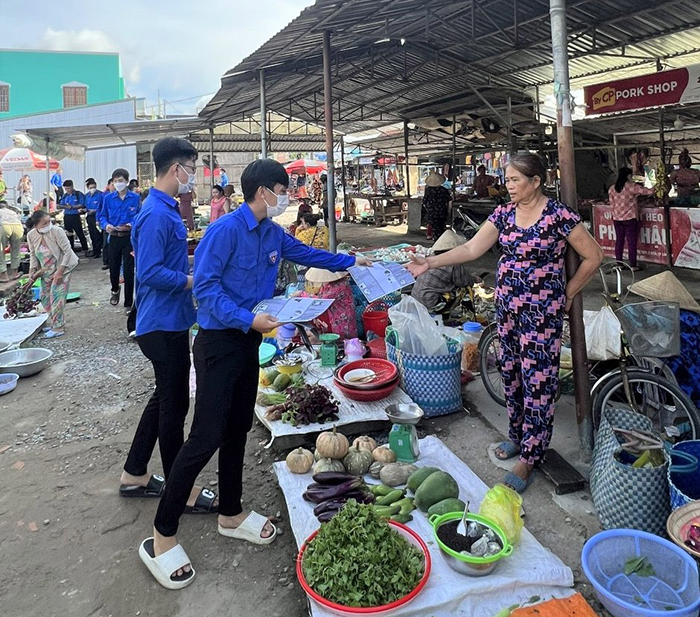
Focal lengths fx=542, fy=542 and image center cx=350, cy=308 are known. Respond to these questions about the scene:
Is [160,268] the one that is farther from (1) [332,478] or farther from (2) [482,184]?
(2) [482,184]

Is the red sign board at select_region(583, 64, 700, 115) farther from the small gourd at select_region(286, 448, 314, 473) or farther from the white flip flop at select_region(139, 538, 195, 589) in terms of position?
the white flip flop at select_region(139, 538, 195, 589)

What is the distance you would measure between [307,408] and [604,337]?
2.12m

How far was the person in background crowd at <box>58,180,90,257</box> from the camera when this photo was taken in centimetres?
1352

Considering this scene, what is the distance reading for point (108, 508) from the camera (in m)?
3.28

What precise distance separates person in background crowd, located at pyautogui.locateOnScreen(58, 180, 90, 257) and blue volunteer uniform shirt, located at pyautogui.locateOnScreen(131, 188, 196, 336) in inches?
456

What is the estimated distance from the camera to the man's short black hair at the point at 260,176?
2.53m

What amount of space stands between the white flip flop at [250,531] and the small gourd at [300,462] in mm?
396

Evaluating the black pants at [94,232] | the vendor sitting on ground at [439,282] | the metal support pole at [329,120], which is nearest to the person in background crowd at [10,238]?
the black pants at [94,232]

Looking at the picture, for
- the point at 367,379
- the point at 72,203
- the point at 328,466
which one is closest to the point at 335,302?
the point at 367,379

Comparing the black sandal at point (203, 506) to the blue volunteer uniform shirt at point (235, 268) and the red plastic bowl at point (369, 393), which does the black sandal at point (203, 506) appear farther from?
the red plastic bowl at point (369, 393)

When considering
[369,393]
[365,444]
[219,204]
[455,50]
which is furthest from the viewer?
[219,204]

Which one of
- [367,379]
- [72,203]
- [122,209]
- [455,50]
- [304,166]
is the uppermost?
A: [304,166]

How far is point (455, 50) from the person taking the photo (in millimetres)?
9406

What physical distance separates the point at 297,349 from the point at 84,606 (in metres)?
3.10
